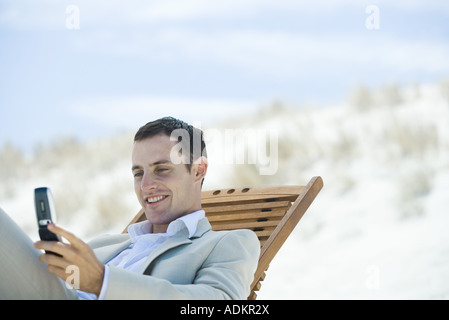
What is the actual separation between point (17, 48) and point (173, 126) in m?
17.1

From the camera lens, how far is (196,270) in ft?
7.11

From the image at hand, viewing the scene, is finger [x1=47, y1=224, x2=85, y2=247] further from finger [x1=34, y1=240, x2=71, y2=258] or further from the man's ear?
the man's ear

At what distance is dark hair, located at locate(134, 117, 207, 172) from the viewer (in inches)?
97.0

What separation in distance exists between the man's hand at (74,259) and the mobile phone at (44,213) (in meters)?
0.02

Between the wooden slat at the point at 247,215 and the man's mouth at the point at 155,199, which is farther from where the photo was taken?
the wooden slat at the point at 247,215

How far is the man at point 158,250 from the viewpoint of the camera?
1.86 meters

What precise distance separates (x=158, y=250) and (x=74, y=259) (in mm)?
514

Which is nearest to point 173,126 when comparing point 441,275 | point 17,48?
point 441,275

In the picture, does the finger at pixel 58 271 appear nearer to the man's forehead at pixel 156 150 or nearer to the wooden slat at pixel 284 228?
the man's forehead at pixel 156 150

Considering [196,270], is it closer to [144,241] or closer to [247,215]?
[144,241]

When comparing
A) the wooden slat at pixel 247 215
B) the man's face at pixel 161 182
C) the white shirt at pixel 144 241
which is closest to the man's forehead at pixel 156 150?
the man's face at pixel 161 182

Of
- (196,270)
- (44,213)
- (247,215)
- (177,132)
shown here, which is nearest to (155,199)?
(177,132)

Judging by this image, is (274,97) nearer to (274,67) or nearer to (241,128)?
(241,128)
